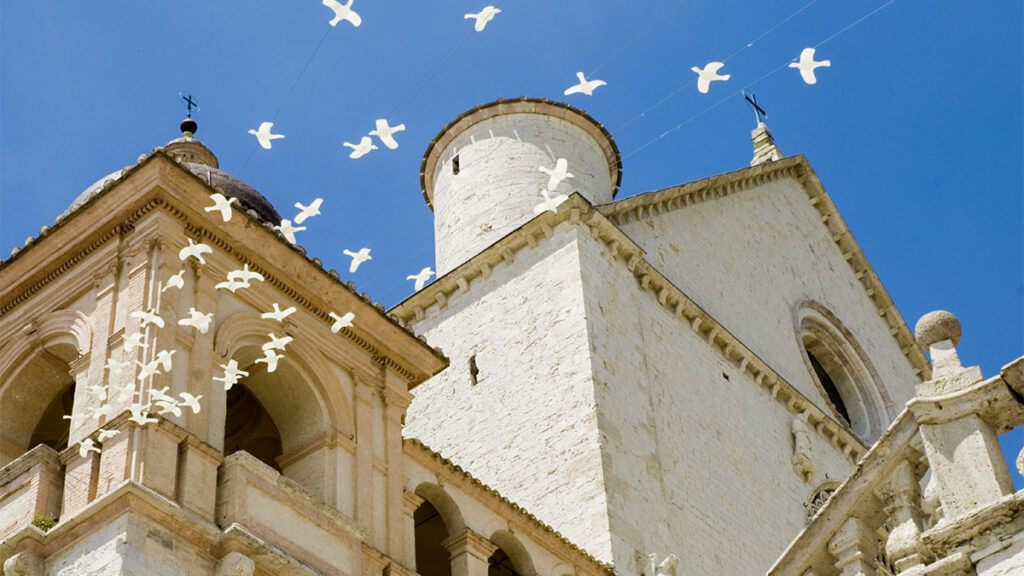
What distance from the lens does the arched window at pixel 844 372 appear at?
83.3 ft

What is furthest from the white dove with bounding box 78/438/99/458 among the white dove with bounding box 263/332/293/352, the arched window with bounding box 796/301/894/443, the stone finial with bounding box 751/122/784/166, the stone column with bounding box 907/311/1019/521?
the stone finial with bounding box 751/122/784/166

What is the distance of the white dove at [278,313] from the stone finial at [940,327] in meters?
6.29

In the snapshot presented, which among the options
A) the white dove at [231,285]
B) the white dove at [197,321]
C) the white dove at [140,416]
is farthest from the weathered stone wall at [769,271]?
the white dove at [140,416]

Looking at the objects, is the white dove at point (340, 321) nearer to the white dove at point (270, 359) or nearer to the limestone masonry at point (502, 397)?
the limestone masonry at point (502, 397)

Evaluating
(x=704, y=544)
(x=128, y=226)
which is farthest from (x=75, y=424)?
(x=704, y=544)

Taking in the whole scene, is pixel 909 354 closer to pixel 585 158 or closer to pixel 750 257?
pixel 750 257

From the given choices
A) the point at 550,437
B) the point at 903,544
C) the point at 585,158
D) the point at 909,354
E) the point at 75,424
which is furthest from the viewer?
the point at 909,354

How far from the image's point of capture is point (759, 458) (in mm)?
21297

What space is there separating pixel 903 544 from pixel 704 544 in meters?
11.1

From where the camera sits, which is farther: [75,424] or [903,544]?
[75,424]

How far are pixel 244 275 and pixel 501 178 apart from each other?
947 centimetres

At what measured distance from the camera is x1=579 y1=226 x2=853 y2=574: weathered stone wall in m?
18.6

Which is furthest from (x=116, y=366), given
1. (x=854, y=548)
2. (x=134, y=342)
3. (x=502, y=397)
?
(x=502, y=397)

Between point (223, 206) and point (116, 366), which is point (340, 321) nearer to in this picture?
point (223, 206)
